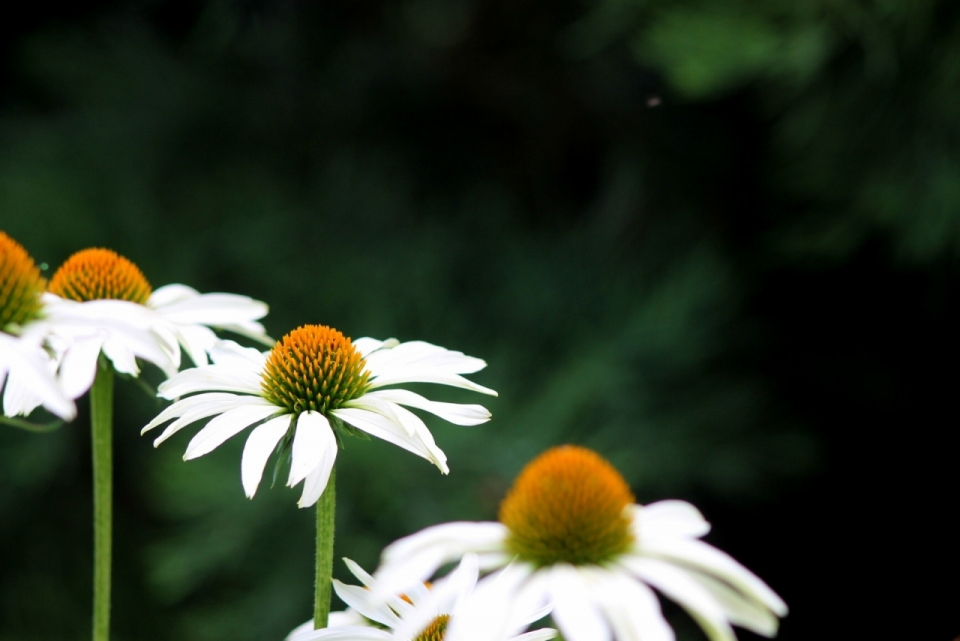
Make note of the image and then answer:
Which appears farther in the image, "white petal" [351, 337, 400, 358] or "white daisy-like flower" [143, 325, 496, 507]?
"white petal" [351, 337, 400, 358]

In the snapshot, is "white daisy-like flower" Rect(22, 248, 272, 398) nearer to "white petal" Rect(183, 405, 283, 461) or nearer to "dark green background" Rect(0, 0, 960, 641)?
"white petal" Rect(183, 405, 283, 461)

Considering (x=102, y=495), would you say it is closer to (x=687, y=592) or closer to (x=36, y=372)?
(x=36, y=372)

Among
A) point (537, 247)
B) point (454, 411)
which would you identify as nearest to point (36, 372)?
point (454, 411)

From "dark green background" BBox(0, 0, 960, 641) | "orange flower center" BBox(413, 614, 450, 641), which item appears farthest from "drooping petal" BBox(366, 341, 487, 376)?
"dark green background" BBox(0, 0, 960, 641)

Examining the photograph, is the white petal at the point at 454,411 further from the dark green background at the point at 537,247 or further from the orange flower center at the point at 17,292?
the dark green background at the point at 537,247

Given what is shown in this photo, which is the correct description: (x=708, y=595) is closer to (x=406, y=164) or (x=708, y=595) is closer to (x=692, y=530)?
(x=692, y=530)

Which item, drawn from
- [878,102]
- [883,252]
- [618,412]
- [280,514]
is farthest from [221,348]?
[883,252]
